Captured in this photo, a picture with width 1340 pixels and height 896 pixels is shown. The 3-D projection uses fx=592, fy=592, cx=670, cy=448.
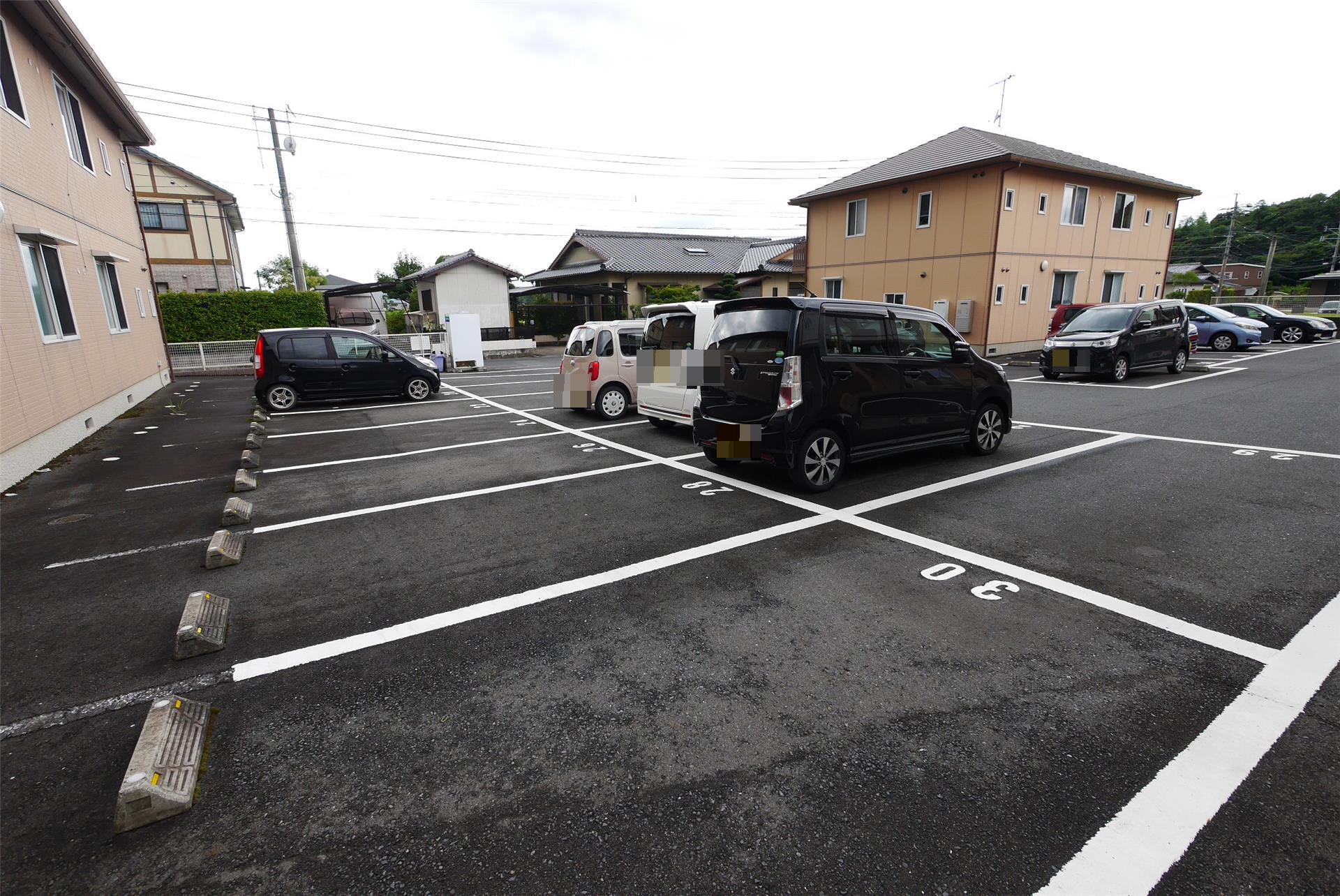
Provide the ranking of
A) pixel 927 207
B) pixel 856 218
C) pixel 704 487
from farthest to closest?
pixel 856 218
pixel 927 207
pixel 704 487

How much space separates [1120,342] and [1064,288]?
821 centimetres

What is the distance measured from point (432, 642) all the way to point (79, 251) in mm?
11316

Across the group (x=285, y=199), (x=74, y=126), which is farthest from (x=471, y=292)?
(x=74, y=126)

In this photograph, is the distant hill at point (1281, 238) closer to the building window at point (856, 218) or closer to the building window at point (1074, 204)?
the building window at point (1074, 204)

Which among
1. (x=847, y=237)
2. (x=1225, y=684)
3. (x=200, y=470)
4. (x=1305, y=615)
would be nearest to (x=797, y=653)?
(x=1225, y=684)

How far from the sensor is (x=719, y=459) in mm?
6191

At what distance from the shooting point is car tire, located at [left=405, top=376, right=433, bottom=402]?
12.4m

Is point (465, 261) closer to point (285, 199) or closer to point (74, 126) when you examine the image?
point (285, 199)

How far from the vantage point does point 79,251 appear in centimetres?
966

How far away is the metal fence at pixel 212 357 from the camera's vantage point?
18.7m

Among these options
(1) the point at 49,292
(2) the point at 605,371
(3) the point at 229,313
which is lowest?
(2) the point at 605,371

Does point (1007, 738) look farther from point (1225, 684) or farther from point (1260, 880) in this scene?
point (1225, 684)

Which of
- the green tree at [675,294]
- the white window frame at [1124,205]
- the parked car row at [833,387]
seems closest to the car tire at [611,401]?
the parked car row at [833,387]

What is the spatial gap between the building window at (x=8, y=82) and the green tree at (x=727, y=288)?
69.3ft
